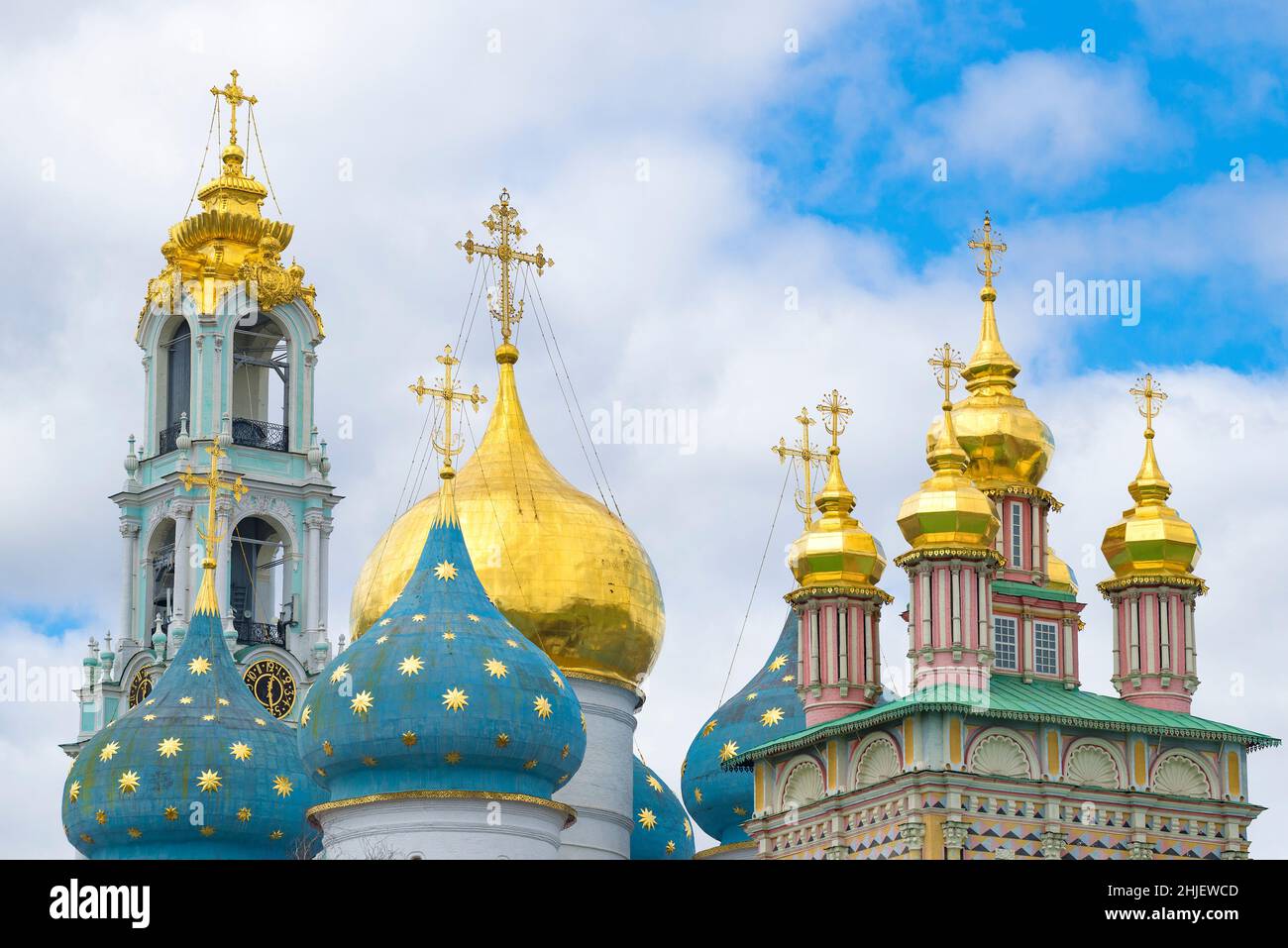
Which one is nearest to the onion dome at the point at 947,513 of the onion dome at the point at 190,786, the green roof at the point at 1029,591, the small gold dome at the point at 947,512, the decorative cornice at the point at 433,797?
the small gold dome at the point at 947,512

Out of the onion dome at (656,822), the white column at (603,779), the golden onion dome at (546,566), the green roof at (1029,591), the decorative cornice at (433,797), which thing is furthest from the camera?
the onion dome at (656,822)

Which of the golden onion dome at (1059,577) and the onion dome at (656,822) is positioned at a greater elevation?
the golden onion dome at (1059,577)

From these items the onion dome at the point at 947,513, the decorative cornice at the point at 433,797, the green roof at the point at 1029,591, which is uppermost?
the onion dome at the point at 947,513

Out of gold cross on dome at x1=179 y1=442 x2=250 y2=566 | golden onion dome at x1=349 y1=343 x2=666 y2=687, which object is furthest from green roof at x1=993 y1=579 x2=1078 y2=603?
gold cross on dome at x1=179 y1=442 x2=250 y2=566

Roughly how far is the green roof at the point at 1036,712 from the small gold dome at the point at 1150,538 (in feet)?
6.53

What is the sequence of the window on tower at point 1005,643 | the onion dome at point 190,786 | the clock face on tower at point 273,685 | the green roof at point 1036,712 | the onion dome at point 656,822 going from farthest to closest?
the clock face on tower at point 273,685 → the onion dome at point 656,822 → the onion dome at point 190,786 → the window on tower at point 1005,643 → the green roof at point 1036,712

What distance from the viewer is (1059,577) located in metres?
Result: 43.8

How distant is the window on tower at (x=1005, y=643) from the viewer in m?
42.2

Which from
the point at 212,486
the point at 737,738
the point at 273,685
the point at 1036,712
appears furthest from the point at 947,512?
the point at 273,685

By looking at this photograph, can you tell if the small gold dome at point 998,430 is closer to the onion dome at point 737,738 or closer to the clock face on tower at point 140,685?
the onion dome at point 737,738
